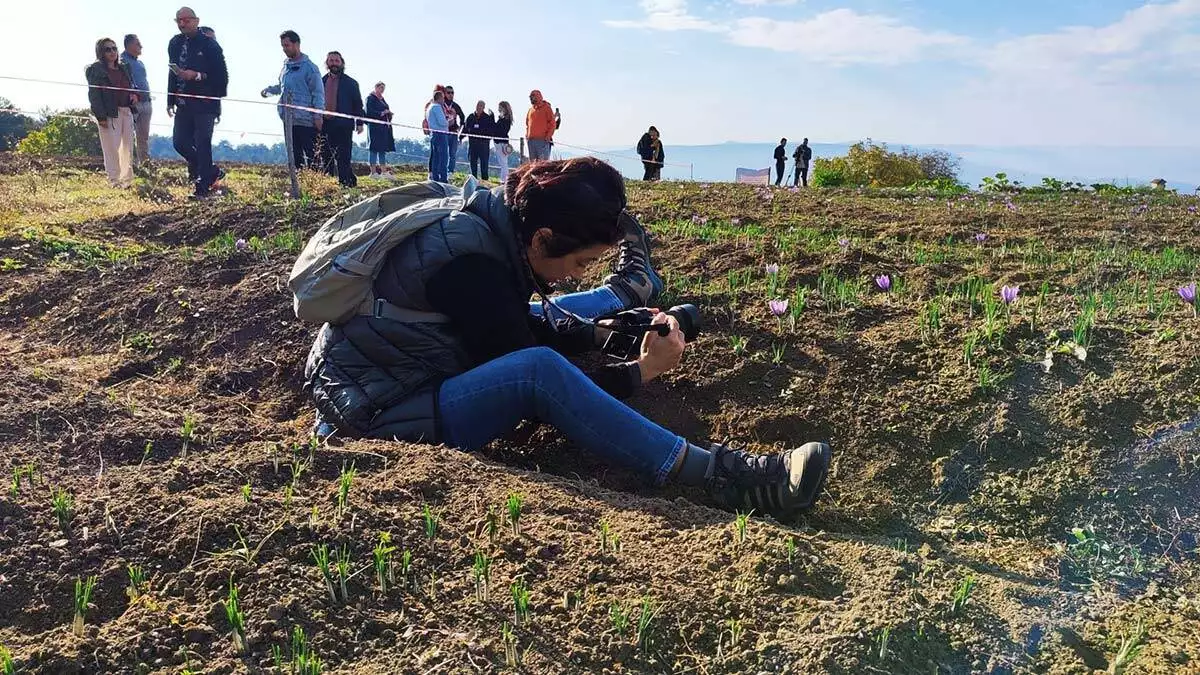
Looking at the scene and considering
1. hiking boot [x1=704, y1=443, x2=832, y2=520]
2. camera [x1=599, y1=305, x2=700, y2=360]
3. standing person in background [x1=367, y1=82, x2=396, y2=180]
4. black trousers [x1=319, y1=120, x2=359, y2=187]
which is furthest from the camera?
standing person in background [x1=367, y1=82, x2=396, y2=180]

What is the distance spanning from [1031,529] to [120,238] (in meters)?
6.31

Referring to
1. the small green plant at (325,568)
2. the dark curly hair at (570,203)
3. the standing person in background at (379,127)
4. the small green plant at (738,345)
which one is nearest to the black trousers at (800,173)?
the standing person in background at (379,127)

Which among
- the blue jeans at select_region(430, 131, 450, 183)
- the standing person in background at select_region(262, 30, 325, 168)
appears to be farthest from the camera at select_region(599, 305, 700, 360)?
the blue jeans at select_region(430, 131, 450, 183)

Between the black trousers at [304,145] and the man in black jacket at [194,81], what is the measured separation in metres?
0.80

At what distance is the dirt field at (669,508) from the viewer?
178 centimetres

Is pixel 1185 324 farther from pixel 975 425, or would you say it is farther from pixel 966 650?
pixel 966 650

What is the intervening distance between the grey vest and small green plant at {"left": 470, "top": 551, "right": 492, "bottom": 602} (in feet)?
2.76

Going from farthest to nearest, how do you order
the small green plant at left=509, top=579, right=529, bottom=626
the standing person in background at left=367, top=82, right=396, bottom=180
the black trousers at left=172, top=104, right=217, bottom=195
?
the standing person in background at left=367, top=82, right=396, bottom=180, the black trousers at left=172, top=104, right=217, bottom=195, the small green plant at left=509, top=579, right=529, bottom=626

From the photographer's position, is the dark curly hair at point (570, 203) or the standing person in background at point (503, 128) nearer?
the dark curly hair at point (570, 203)

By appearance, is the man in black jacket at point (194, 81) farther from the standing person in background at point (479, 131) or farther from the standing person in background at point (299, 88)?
the standing person in background at point (479, 131)

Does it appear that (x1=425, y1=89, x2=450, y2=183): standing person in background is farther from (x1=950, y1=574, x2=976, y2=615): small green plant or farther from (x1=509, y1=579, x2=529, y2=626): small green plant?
(x1=950, y1=574, x2=976, y2=615): small green plant

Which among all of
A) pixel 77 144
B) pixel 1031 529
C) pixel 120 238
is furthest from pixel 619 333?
pixel 77 144

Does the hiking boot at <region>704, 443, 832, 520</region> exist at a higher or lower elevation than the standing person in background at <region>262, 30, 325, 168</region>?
lower

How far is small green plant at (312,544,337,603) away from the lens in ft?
6.20
